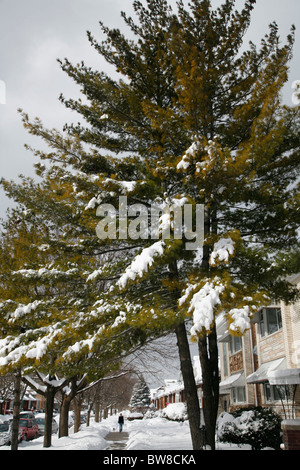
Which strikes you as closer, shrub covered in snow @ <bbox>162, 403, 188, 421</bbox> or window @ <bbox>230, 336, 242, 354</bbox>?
Result: window @ <bbox>230, 336, 242, 354</bbox>

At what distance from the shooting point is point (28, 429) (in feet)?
82.1

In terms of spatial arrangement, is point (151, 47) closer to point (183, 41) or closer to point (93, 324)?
point (183, 41)

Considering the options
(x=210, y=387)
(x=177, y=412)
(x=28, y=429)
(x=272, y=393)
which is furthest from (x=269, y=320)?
(x=177, y=412)

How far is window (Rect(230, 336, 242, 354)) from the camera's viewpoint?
26.2 meters

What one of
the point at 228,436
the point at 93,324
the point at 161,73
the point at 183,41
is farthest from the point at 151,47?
the point at 228,436

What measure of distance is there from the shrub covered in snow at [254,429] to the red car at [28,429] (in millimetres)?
14276

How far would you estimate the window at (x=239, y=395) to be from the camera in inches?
970

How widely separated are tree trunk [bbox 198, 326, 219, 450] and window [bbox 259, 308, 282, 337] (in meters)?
10.5

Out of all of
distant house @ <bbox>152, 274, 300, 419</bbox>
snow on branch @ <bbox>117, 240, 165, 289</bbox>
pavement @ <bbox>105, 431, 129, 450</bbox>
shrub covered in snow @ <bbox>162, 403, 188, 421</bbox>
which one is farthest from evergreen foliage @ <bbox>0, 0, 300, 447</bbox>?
shrub covered in snow @ <bbox>162, 403, 188, 421</bbox>

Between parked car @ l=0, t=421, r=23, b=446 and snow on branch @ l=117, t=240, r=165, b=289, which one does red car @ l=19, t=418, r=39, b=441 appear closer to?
parked car @ l=0, t=421, r=23, b=446

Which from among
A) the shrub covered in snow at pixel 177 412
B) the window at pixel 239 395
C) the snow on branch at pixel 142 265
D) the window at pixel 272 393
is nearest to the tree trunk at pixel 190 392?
the snow on branch at pixel 142 265

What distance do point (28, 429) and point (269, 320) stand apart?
16.3 metres

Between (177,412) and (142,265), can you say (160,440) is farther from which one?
(177,412)

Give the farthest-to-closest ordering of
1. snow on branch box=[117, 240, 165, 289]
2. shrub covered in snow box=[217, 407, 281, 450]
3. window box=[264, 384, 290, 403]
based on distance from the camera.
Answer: window box=[264, 384, 290, 403]
shrub covered in snow box=[217, 407, 281, 450]
snow on branch box=[117, 240, 165, 289]
